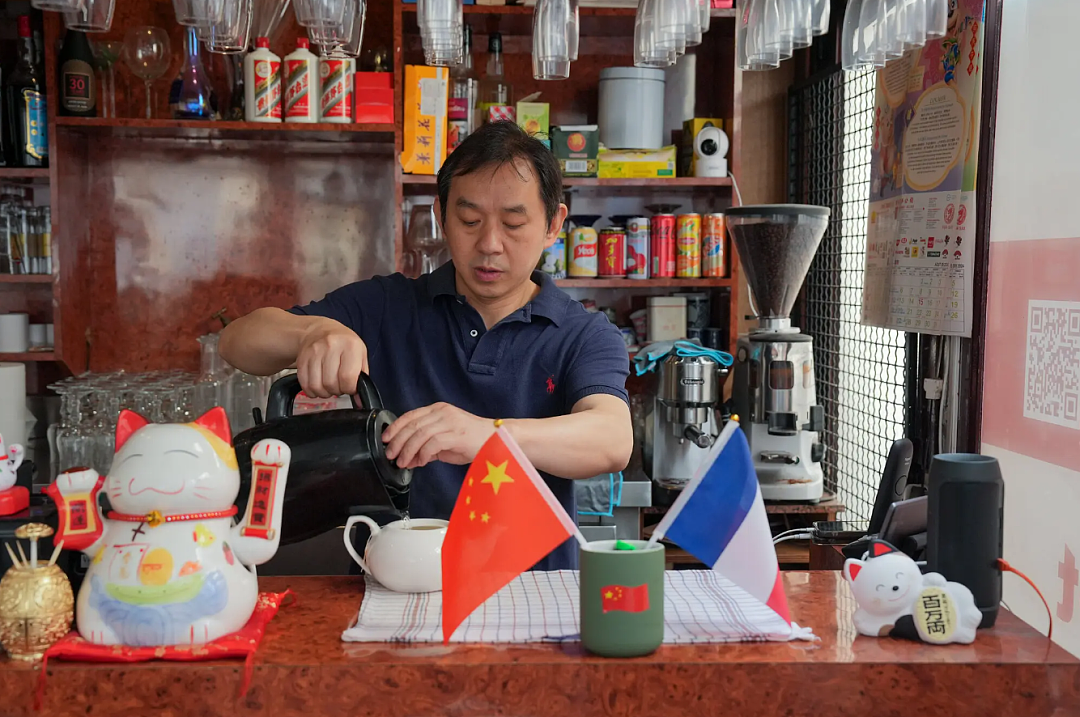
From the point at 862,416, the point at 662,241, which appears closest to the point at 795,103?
the point at 662,241

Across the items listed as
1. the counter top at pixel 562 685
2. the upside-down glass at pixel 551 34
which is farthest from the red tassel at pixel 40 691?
the upside-down glass at pixel 551 34

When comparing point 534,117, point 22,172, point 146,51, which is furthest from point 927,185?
point 22,172

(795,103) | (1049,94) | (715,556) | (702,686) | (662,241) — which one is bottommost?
(702,686)

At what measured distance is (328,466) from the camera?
1.15 m

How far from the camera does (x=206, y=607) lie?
999mm

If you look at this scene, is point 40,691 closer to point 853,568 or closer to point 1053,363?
point 853,568

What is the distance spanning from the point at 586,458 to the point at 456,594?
0.46m

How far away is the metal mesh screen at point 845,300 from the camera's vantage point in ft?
8.54

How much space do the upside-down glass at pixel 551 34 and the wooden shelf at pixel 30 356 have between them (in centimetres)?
191

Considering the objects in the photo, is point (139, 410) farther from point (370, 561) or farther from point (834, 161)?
point (834, 161)

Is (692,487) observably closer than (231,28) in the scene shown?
Yes

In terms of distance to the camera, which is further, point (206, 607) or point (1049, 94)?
point (1049, 94)

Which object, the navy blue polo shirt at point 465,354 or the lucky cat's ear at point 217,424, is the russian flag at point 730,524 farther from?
the navy blue polo shirt at point 465,354

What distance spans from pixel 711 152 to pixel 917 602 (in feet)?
6.60
